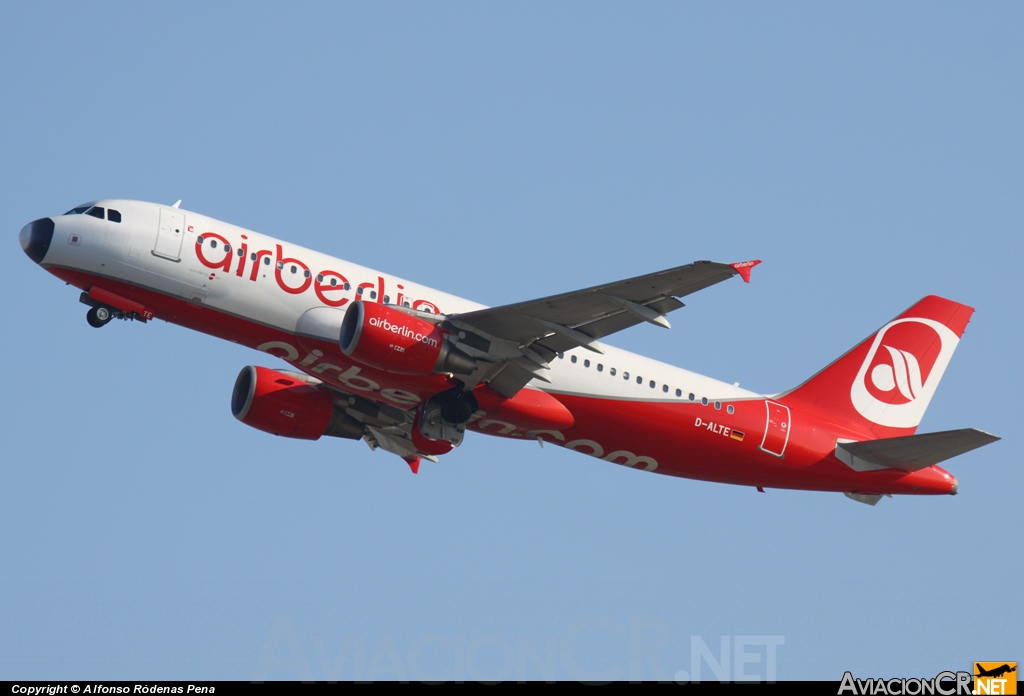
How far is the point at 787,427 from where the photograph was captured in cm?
3597

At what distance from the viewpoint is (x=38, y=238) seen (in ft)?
103

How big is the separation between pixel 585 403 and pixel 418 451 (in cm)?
575

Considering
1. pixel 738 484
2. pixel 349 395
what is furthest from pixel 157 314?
pixel 738 484

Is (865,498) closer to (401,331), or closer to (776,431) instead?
(776,431)

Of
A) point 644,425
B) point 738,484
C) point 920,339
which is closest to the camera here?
point 644,425

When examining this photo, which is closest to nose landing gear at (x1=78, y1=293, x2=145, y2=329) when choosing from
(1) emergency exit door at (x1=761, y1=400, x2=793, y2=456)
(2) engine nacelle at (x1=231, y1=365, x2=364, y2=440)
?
(2) engine nacelle at (x1=231, y1=365, x2=364, y2=440)

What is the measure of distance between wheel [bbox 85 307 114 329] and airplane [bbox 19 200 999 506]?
36 mm

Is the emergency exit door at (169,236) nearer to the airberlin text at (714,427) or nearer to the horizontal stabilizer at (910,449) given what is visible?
the airberlin text at (714,427)

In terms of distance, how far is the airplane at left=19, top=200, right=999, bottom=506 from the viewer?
3131cm

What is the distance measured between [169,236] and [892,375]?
75.7ft

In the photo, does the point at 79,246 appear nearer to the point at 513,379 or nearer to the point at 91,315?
the point at 91,315

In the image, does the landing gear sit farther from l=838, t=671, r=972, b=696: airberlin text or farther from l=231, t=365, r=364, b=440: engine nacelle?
l=838, t=671, r=972, b=696: airberlin text

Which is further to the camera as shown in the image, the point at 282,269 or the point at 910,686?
the point at 282,269

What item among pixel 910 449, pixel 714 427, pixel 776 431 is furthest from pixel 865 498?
pixel 714 427
